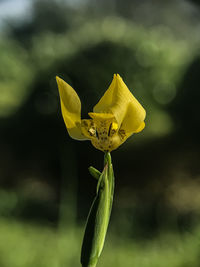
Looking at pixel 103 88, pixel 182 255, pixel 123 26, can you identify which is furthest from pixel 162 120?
pixel 182 255

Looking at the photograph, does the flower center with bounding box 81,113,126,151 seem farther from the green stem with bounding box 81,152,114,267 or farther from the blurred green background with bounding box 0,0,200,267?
the blurred green background with bounding box 0,0,200,267

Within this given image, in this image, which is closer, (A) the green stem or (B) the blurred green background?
(A) the green stem

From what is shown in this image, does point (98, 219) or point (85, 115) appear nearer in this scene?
point (98, 219)

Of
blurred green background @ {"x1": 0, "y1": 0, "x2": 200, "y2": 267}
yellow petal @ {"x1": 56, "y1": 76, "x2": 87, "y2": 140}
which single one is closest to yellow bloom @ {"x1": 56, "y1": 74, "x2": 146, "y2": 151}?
yellow petal @ {"x1": 56, "y1": 76, "x2": 87, "y2": 140}

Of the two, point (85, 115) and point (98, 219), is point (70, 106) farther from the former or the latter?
point (85, 115)

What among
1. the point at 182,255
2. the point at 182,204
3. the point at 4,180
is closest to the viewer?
the point at 182,255

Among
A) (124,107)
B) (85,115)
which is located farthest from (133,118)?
(85,115)

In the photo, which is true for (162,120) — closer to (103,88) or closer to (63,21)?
(103,88)
